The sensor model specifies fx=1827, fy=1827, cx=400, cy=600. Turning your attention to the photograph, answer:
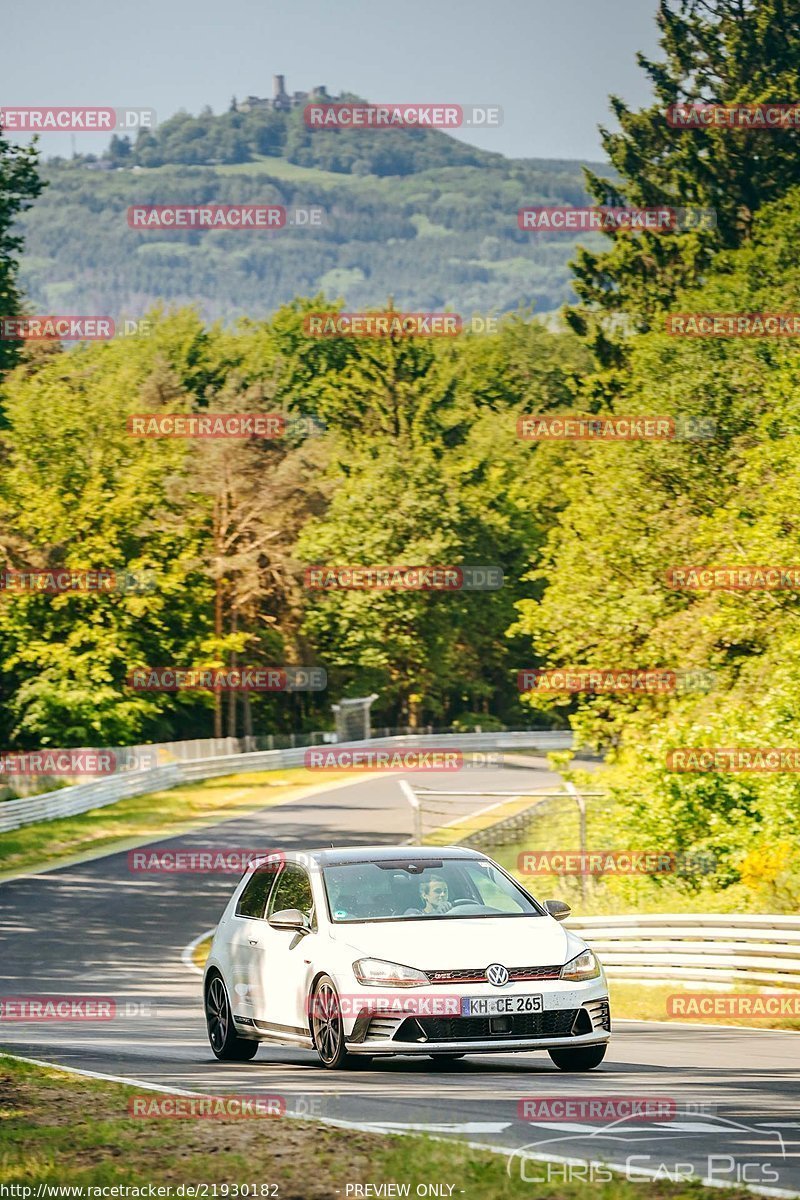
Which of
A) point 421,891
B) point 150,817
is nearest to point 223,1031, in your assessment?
point 421,891

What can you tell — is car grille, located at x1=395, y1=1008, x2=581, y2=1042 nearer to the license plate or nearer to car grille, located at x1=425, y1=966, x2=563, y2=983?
the license plate

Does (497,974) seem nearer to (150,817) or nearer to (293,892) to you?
(293,892)

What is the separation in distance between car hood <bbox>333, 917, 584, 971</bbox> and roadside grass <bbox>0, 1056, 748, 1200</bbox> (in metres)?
2.27

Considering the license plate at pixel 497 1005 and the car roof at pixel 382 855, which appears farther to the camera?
the car roof at pixel 382 855

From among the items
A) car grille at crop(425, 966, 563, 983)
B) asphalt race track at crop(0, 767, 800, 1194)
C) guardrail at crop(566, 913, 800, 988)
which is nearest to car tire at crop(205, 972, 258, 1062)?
asphalt race track at crop(0, 767, 800, 1194)

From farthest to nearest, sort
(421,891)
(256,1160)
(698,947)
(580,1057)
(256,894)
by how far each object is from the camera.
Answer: (698,947), (256,894), (421,891), (580,1057), (256,1160)

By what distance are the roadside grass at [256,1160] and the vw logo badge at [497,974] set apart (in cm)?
231

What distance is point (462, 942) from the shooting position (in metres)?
11.4

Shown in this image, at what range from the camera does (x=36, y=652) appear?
65.6m

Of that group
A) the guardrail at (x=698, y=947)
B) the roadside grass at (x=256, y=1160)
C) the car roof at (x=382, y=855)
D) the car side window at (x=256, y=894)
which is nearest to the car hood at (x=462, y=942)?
the car roof at (x=382, y=855)

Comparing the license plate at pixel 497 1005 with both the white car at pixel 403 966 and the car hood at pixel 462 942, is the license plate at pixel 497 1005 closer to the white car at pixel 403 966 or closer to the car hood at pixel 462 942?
the white car at pixel 403 966

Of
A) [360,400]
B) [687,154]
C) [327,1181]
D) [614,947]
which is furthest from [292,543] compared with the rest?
[327,1181]

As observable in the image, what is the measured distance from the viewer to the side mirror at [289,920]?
12117 millimetres

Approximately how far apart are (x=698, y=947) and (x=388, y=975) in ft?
28.6
